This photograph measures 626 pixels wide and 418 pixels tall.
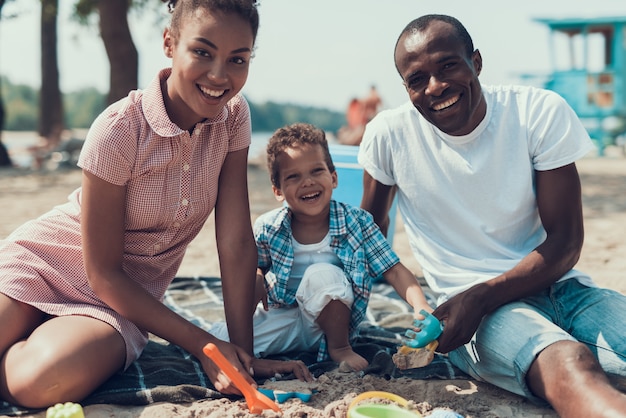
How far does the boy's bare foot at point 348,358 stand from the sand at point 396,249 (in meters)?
0.06

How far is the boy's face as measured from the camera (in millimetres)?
2533

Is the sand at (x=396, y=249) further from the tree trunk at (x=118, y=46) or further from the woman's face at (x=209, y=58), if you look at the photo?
the tree trunk at (x=118, y=46)

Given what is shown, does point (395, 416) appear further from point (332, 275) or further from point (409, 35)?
point (409, 35)

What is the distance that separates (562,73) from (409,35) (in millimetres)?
11598

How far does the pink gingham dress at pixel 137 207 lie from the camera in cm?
213

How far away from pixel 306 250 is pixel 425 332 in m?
0.69

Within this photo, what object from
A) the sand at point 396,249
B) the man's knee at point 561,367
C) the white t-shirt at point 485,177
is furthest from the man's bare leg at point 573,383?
the white t-shirt at point 485,177

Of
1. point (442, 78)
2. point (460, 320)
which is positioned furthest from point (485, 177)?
point (460, 320)

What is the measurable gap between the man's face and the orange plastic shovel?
3.40 feet

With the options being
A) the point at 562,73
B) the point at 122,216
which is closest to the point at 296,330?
the point at 122,216

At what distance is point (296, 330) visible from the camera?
2566 mm

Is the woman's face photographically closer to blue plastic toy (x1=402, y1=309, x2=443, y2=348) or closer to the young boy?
the young boy

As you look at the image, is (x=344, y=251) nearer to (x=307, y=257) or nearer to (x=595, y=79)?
(x=307, y=257)

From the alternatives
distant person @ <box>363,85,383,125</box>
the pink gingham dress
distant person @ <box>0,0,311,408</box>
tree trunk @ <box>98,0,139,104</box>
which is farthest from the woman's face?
distant person @ <box>363,85,383,125</box>
